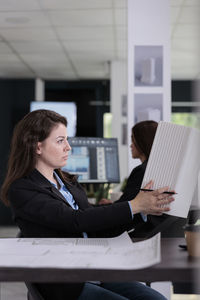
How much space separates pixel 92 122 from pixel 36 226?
794cm

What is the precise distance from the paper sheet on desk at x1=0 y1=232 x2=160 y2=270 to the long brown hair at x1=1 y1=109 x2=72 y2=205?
295mm

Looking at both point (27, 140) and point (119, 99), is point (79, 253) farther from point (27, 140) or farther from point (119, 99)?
point (119, 99)

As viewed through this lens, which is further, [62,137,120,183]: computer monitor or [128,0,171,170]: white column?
[128,0,171,170]: white column

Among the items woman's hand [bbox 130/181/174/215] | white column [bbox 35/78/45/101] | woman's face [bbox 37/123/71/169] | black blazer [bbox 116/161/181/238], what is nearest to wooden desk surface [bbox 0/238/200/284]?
woman's hand [bbox 130/181/174/215]

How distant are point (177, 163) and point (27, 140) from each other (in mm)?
632

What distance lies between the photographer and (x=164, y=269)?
1063 mm

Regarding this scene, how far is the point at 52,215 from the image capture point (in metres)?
1.44

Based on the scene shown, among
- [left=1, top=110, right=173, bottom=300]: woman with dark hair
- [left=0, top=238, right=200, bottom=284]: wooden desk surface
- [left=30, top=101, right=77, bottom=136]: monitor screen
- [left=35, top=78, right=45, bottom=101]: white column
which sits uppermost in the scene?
[left=35, top=78, right=45, bottom=101]: white column

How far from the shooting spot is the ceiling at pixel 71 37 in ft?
16.9

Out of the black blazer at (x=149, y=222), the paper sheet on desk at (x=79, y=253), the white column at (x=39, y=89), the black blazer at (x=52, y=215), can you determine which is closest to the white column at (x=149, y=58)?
the black blazer at (x=149, y=222)

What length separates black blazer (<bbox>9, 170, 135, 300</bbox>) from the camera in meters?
1.38

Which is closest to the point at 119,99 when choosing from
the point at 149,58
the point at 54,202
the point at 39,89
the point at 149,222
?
the point at 39,89

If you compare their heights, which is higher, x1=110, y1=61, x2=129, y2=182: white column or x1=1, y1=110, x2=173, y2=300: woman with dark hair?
x1=110, y1=61, x2=129, y2=182: white column

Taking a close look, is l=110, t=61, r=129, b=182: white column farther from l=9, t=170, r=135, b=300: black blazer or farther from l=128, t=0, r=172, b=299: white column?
l=9, t=170, r=135, b=300: black blazer
